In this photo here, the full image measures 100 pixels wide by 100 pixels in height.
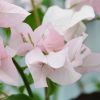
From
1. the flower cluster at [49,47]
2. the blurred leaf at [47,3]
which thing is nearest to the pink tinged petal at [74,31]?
the flower cluster at [49,47]

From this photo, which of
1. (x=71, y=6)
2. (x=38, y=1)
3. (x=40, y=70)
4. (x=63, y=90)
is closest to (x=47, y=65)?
(x=40, y=70)

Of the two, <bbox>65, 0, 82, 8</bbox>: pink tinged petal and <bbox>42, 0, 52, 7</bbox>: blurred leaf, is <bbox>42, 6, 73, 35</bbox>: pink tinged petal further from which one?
<bbox>42, 0, 52, 7</bbox>: blurred leaf

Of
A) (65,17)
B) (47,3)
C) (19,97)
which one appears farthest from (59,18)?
(47,3)

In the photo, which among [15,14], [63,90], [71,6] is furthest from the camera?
[63,90]

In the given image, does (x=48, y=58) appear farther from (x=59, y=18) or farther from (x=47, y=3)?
(x=47, y=3)

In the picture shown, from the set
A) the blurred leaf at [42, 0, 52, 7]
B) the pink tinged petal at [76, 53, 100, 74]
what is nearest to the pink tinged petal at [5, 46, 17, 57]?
the pink tinged petal at [76, 53, 100, 74]

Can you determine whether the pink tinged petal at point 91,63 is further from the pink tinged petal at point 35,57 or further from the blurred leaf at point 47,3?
the blurred leaf at point 47,3

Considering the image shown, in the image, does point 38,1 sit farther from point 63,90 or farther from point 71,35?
point 63,90
